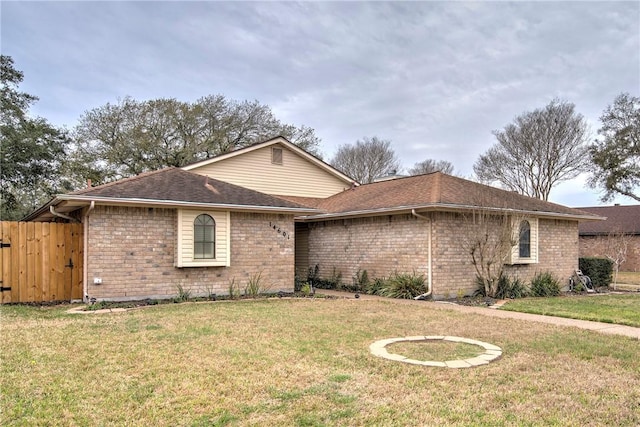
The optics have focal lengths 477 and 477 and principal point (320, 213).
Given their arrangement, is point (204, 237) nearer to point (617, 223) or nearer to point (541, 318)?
point (541, 318)

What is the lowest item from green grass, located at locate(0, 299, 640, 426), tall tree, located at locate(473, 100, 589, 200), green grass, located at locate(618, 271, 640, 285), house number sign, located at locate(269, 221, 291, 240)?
green grass, located at locate(618, 271, 640, 285)

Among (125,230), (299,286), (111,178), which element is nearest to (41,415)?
(125,230)

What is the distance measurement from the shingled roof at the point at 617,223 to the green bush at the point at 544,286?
17988 millimetres

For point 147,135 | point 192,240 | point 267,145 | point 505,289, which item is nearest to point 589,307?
point 505,289

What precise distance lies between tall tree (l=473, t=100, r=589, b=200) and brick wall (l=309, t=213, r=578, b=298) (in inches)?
701

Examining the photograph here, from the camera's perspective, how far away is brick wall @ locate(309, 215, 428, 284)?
1324 centimetres

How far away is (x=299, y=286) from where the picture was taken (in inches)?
611

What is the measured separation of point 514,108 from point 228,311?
28.1 metres

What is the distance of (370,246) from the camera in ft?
48.1

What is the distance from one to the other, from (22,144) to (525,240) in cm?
2379

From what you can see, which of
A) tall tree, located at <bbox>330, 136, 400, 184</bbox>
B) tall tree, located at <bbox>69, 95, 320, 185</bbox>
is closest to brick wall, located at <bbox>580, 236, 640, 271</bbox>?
tall tree, located at <bbox>330, 136, 400, 184</bbox>

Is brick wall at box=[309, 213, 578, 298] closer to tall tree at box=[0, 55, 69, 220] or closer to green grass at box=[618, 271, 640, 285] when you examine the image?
green grass at box=[618, 271, 640, 285]

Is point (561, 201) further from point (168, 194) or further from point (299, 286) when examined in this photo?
point (168, 194)

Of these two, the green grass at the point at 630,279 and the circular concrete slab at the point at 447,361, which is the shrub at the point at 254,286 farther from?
the green grass at the point at 630,279
